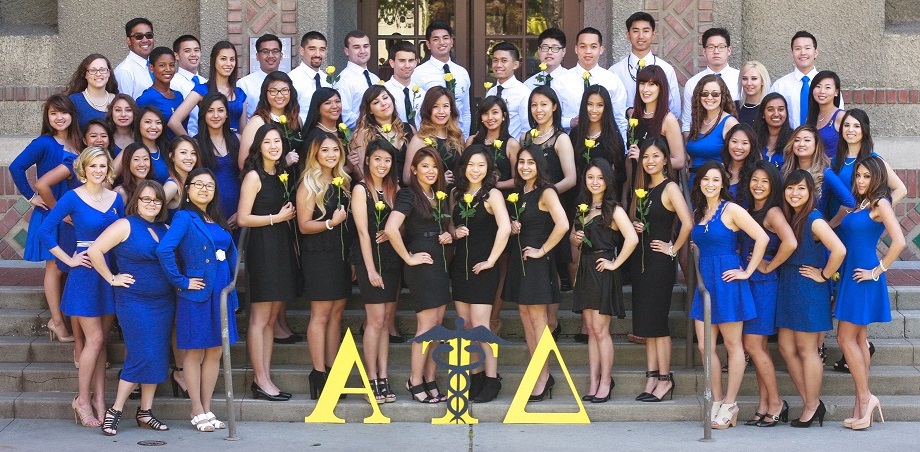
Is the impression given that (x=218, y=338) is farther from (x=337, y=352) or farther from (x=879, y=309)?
(x=879, y=309)

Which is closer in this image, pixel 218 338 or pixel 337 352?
pixel 218 338

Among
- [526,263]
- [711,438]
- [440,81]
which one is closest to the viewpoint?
[711,438]

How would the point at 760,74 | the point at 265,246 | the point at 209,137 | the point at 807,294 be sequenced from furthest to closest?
the point at 760,74 < the point at 209,137 < the point at 265,246 < the point at 807,294

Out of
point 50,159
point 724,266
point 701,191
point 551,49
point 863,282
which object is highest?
point 551,49

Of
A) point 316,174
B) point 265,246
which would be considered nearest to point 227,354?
point 265,246

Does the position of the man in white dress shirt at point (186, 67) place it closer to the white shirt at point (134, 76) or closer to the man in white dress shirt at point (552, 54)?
the white shirt at point (134, 76)

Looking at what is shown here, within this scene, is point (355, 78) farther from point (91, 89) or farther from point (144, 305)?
point (144, 305)

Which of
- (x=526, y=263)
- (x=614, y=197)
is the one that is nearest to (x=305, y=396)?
(x=526, y=263)

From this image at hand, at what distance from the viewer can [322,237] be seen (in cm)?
890

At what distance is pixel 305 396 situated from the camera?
356 inches

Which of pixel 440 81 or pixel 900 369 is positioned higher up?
pixel 440 81

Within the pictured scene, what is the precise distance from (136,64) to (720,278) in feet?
15.6

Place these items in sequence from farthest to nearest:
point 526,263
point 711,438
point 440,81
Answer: point 440,81
point 526,263
point 711,438

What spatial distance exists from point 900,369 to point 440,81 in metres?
4.05
